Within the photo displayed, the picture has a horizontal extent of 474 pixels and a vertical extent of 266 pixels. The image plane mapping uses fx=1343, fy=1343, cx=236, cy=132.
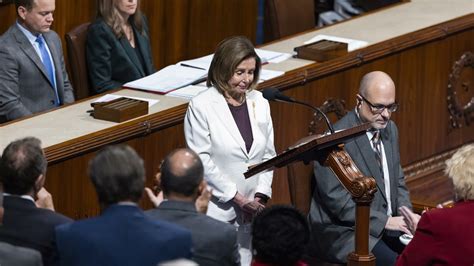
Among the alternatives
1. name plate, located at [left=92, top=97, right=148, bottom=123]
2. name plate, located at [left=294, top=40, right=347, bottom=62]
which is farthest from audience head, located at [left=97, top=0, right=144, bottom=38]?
name plate, located at [left=294, top=40, right=347, bottom=62]

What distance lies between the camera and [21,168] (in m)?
4.25

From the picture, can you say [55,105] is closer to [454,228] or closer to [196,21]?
[196,21]

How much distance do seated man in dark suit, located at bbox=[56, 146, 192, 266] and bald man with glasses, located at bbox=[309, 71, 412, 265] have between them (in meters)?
→ 1.76

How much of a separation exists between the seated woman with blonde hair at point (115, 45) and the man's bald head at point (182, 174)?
8.51 ft

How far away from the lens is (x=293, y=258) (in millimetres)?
3916

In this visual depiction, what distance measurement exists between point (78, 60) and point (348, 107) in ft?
4.60

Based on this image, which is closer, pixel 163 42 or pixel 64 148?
pixel 64 148

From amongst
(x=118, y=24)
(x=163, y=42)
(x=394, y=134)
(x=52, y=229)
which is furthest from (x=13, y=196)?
(x=163, y=42)

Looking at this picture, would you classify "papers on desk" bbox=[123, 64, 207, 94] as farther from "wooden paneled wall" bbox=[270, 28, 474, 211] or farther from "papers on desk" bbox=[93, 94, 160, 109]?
"wooden paneled wall" bbox=[270, 28, 474, 211]

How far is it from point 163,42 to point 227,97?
215 centimetres

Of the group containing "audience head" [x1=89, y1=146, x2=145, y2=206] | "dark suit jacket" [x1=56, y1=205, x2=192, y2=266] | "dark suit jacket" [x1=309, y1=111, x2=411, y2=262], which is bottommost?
"dark suit jacket" [x1=309, y1=111, x2=411, y2=262]

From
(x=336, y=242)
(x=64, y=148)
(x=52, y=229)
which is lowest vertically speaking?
(x=336, y=242)

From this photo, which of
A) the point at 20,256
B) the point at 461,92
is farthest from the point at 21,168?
the point at 461,92

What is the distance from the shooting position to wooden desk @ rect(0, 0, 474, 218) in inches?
226
